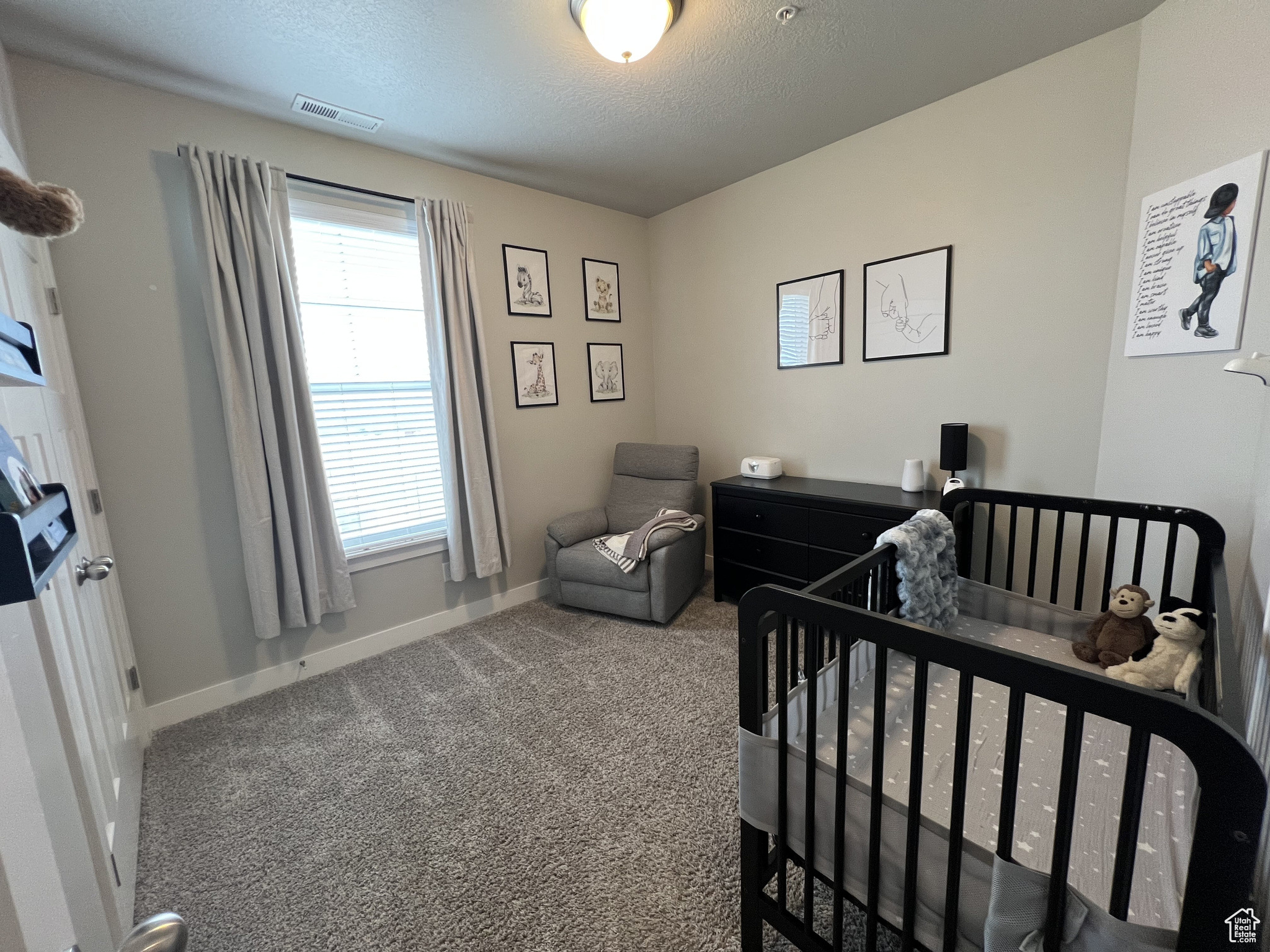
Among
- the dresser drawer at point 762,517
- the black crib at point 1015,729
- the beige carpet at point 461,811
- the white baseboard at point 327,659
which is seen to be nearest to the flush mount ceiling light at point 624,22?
the black crib at point 1015,729

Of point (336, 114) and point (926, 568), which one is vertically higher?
point (336, 114)

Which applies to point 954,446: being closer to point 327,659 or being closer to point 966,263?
point 966,263

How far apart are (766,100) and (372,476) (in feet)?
8.70

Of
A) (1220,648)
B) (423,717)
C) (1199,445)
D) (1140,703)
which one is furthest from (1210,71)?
(423,717)

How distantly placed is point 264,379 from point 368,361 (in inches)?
21.1

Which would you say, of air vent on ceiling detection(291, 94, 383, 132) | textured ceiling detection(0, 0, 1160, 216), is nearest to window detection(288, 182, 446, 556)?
air vent on ceiling detection(291, 94, 383, 132)

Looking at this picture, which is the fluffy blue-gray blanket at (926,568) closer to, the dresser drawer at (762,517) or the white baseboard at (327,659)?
the dresser drawer at (762,517)

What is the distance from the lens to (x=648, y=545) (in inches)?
113

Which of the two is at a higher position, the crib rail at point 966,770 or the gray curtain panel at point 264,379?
the gray curtain panel at point 264,379

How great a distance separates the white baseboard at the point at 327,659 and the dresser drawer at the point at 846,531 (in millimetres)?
1819

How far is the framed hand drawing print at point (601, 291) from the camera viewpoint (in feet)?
11.5

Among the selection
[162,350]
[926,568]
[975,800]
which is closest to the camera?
[975,800]

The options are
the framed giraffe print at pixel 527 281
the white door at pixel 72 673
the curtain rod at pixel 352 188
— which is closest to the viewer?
the white door at pixel 72 673

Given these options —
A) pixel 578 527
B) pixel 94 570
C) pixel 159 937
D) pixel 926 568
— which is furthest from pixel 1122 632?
pixel 94 570
